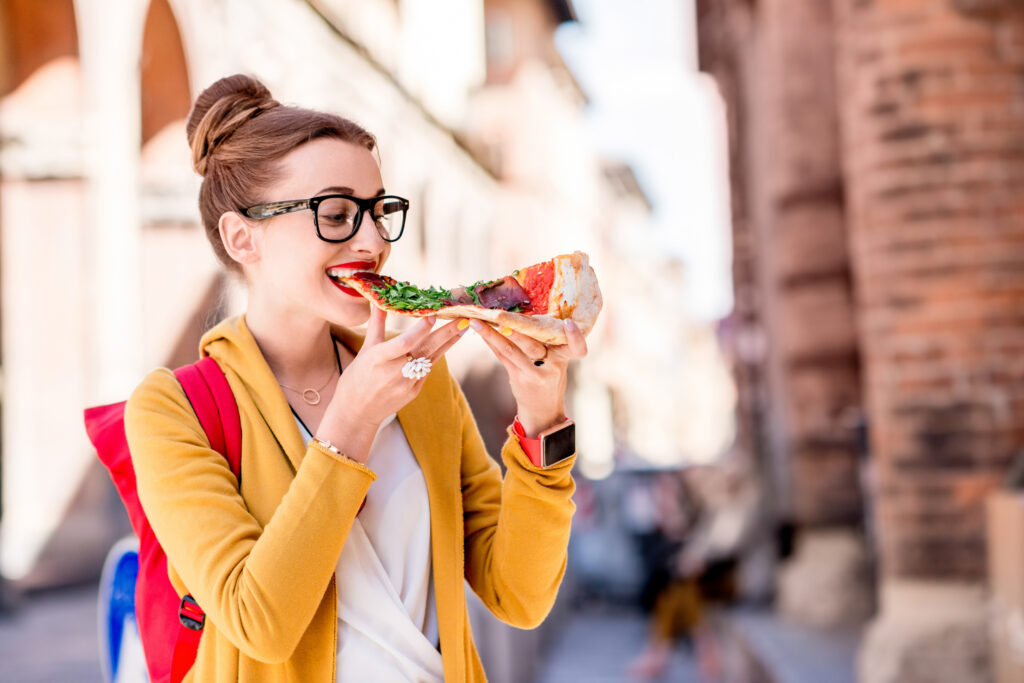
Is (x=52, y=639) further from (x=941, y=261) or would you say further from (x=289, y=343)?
(x=289, y=343)

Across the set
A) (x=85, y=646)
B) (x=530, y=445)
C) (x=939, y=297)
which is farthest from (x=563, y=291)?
(x=85, y=646)

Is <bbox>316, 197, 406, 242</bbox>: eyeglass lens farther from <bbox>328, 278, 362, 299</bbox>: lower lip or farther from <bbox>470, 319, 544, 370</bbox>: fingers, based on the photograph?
<bbox>470, 319, 544, 370</bbox>: fingers

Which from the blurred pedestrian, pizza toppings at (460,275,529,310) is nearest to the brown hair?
pizza toppings at (460,275,529,310)

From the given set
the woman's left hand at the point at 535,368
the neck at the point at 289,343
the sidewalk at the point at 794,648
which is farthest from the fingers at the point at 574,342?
the sidewalk at the point at 794,648

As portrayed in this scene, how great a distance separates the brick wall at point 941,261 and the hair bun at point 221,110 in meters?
3.90

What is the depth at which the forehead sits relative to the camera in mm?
1665

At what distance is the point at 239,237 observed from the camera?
174 cm

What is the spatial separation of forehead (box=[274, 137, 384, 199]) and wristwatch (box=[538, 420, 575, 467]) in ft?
1.70

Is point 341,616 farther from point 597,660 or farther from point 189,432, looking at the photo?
point 597,660

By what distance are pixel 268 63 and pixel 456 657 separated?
1289 centimetres

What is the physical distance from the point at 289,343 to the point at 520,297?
1.41 feet

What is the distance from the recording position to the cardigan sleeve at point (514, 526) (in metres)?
1.75

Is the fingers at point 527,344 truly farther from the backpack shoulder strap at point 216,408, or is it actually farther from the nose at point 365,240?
the backpack shoulder strap at point 216,408

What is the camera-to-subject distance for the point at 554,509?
1762mm
